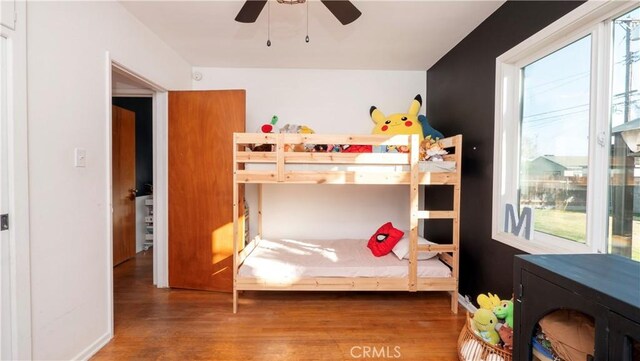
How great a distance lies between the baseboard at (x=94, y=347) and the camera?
1655 mm

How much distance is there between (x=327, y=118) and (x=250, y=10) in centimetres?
163

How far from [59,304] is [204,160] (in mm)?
1490

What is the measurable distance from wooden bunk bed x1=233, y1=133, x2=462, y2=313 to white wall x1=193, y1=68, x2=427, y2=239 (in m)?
0.98

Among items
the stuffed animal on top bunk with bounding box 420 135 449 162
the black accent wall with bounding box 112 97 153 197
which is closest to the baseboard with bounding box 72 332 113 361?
the black accent wall with bounding box 112 97 153 197

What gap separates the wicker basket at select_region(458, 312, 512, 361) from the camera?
1.49 meters

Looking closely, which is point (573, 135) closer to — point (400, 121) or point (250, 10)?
point (400, 121)

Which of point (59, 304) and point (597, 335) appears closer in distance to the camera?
point (597, 335)

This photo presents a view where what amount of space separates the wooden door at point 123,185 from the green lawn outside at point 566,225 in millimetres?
4321

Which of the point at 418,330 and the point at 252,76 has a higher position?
the point at 252,76

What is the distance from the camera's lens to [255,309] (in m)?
2.30

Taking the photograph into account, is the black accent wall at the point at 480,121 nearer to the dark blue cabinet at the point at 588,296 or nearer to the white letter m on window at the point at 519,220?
the white letter m on window at the point at 519,220

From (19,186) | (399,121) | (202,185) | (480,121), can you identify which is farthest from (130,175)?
(480,121)

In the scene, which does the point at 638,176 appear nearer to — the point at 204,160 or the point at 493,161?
the point at 493,161

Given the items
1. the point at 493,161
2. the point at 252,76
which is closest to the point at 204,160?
the point at 252,76
